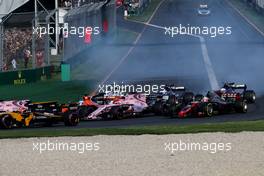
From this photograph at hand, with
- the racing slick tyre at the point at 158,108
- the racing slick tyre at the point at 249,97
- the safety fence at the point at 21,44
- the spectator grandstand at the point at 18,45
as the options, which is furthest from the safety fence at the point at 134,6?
the racing slick tyre at the point at 158,108

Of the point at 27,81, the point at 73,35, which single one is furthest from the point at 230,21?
the point at 27,81

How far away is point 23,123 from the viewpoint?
19.2 m

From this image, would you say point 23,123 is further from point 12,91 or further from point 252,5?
point 252,5

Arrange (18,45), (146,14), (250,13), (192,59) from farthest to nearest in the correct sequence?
(146,14)
(250,13)
(192,59)
(18,45)

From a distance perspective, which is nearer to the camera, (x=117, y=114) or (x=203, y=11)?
(x=117, y=114)

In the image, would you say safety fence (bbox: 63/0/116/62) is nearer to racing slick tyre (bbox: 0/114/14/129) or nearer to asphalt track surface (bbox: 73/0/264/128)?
asphalt track surface (bbox: 73/0/264/128)

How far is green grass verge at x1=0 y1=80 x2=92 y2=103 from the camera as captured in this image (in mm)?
27328

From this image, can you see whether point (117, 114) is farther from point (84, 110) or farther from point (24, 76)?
point (24, 76)

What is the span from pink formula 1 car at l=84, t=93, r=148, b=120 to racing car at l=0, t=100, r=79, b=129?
1.26 m

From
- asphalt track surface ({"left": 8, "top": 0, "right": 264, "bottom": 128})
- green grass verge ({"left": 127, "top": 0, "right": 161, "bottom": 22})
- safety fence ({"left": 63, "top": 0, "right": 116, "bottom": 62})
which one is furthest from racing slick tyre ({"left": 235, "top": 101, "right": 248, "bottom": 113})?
green grass verge ({"left": 127, "top": 0, "right": 161, "bottom": 22})

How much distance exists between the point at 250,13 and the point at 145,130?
59.6 meters

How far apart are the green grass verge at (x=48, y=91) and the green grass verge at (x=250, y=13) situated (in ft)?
110

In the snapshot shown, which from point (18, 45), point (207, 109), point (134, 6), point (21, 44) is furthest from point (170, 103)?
point (134, 6)

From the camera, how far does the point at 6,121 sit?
18922 mm
